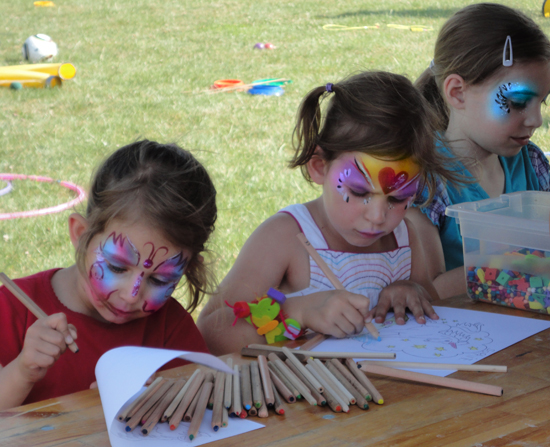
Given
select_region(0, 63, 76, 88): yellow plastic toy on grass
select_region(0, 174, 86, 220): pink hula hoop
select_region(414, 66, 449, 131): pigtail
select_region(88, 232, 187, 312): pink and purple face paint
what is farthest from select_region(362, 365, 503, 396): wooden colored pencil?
select_region(0, 63, 76, 88): yellow plastic toy on grass

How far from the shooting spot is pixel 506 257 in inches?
51.3

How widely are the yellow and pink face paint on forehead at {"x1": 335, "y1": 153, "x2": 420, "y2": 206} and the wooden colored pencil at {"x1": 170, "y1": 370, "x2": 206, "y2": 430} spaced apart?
563mm

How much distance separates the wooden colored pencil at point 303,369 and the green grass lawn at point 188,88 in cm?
52

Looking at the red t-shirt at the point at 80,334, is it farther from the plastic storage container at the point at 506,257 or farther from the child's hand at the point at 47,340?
the plastic storage container at the point at 506,257

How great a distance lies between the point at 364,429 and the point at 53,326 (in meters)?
0.49

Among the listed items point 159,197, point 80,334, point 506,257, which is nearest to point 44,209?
point 80,334

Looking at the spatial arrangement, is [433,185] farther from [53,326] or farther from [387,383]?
[53,326]

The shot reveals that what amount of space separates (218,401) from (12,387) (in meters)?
0.41

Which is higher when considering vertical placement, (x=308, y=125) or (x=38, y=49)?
(x=308, y=125)

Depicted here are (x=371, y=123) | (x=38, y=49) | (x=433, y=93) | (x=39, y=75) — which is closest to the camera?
(x=371, y=123)

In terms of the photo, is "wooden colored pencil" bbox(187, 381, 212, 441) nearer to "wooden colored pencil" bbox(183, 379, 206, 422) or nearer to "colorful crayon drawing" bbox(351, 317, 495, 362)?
"wooden colored pencil" bbox(183, 379, 206, 422)

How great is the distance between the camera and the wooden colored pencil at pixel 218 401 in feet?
2.65

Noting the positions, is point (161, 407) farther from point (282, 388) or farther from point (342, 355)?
point (342, 355)

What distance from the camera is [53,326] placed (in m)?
1.00
